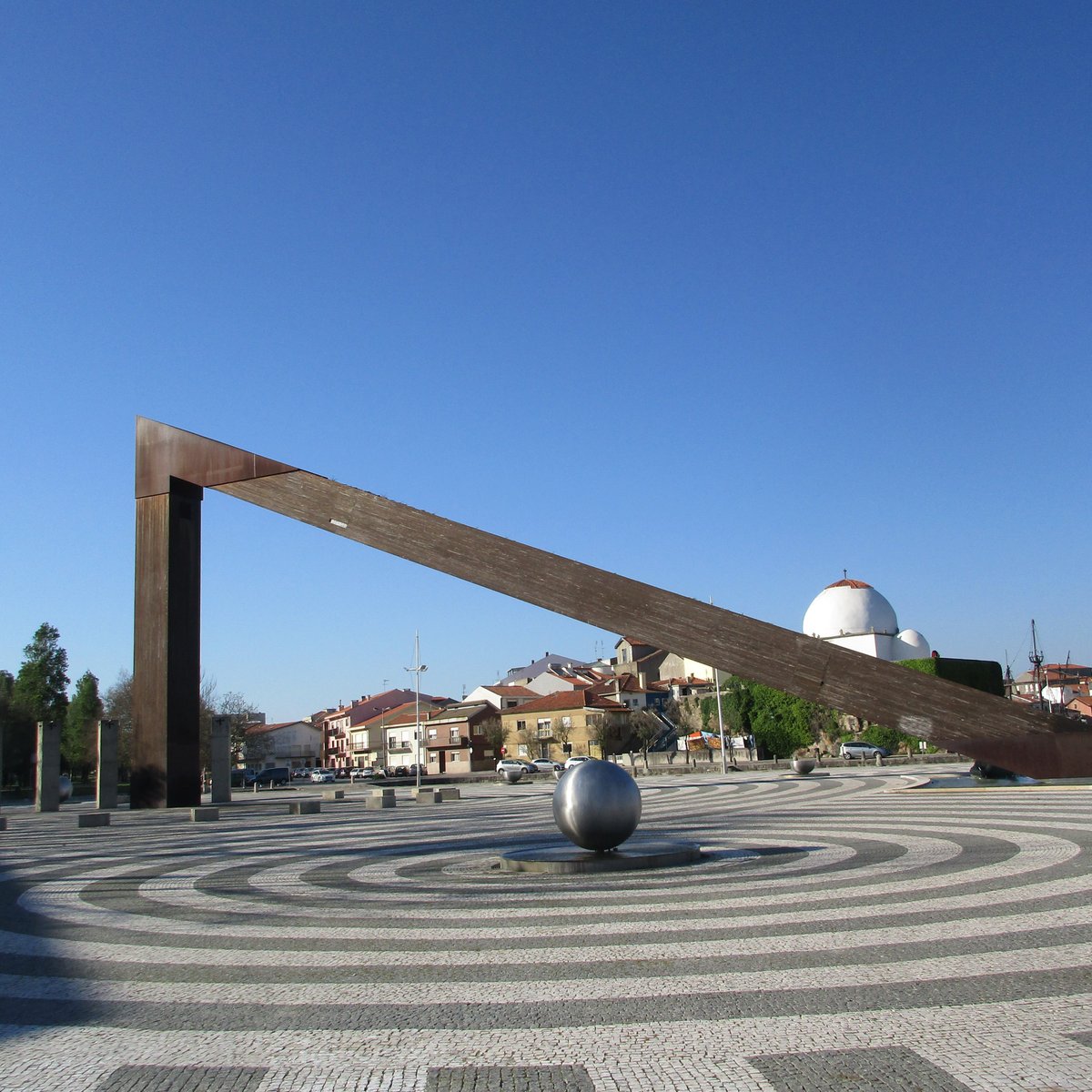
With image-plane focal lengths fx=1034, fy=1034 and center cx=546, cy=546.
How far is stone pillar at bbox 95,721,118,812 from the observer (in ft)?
91.5

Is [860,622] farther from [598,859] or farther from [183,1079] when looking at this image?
[183,1079]

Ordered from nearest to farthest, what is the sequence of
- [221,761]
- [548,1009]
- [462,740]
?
1. [548,1009]
2. [221,761]
3. [462,740]

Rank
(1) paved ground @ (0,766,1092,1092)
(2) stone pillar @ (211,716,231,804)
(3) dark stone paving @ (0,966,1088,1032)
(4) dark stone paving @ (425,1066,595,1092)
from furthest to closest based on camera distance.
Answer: (2) stone pillar @ (211,716,231,804), (3) dark stone paving @ (0,966,1088,1032), (1) paved ground @ (0,766,1092,1092), (4) dark stone paving @ (425,1066,595,1092)

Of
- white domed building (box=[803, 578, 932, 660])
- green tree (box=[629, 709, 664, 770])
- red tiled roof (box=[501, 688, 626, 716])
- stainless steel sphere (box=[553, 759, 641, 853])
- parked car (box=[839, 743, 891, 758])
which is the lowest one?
parked car (box=[839, 743, 891, 758])

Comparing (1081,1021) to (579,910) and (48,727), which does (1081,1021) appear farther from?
(48,727)

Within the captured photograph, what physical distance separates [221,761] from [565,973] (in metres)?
25.4

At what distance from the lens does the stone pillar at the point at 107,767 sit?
27.9 meters

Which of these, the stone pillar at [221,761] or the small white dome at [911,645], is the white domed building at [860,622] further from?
the stone pillar at [221,761]

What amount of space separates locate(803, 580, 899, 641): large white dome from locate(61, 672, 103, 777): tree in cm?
5249

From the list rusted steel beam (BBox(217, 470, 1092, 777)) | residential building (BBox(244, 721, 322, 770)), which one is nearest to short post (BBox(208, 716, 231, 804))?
rusted steel beam (BBox(217, 470, 1092, 777))

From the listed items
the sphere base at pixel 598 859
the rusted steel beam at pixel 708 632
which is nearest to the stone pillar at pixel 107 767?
the rusted steel beam at pixel 708 632

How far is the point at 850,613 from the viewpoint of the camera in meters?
74.4

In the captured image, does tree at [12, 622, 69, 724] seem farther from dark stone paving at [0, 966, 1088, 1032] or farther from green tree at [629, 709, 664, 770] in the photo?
dark stone paving at [0, 966, 1088, 1032]

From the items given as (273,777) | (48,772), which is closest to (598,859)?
(48,772)
